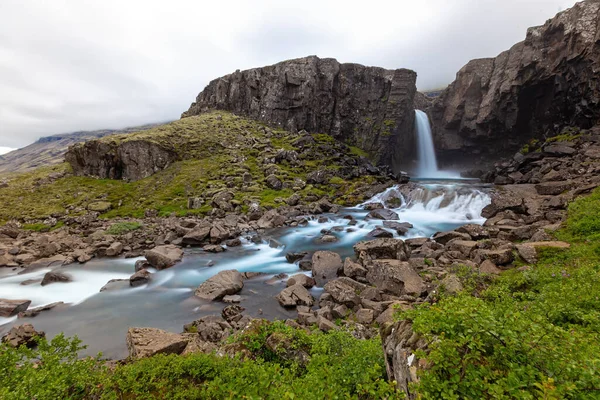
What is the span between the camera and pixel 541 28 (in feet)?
170

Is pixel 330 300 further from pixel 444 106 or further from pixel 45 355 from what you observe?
pixel 444 106

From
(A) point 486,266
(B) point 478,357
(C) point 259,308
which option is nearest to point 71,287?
(C) point 259,308

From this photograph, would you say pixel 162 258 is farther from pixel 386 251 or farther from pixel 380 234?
pixel 380 234

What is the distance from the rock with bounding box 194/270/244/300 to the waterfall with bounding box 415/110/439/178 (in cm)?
7447

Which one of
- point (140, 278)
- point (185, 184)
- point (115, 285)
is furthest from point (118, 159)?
point (140, 278)

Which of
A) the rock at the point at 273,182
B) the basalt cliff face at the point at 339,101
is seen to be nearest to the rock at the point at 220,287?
the rock at the point at 273,182

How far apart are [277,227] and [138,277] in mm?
16130

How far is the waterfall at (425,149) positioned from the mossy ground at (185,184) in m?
36.5

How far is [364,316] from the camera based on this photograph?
457 inches

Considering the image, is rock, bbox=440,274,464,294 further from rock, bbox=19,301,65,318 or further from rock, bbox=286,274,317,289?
rock, bbox=19,301,65,318

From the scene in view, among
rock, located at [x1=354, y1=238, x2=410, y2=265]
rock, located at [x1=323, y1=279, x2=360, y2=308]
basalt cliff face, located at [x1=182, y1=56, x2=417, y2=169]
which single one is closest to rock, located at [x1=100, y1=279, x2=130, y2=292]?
rock, located at [x1=323, y1=279, x2=360, y2=308]

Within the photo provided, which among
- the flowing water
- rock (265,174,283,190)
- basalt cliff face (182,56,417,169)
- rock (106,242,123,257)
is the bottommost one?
the flowing water

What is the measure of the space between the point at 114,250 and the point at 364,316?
2295 centimetres

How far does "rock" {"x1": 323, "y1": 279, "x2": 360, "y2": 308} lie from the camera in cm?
1310
